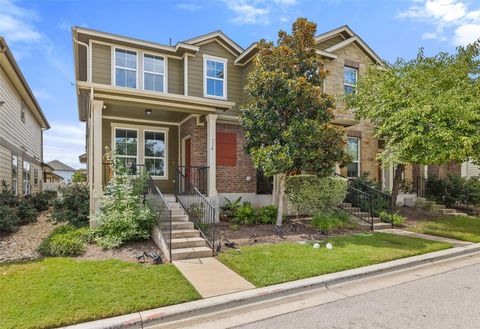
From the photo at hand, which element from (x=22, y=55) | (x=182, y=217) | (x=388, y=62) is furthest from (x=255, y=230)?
(x=22, y=55)

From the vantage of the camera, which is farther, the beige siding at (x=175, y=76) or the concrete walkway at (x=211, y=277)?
the beige siding at (x=175, y=76)

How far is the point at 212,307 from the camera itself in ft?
14.0

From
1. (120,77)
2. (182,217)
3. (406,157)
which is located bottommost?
(182,217)

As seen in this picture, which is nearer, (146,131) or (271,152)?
(271,152)

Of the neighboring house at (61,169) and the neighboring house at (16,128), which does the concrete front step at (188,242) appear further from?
the neighboring house at (61,169)

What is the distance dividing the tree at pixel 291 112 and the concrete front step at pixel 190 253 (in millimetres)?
2931

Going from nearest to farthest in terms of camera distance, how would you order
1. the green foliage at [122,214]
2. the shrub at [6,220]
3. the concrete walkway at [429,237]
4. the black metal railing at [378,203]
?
the green foliage at [122,214] < the shrub at [6,220] < the concrete walkway at [429,237] < the black metal railing at [378,203]

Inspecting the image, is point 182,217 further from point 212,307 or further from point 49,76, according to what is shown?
point 49,76

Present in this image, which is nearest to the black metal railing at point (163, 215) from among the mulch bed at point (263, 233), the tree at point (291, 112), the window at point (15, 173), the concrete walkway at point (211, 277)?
the concrete walkway at point (211, 277)

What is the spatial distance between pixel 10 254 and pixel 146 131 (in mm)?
6138

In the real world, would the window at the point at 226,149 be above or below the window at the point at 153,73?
below

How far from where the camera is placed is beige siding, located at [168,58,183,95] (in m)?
11.8

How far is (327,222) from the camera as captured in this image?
29.9 feet

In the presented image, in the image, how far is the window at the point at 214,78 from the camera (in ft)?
40.0
